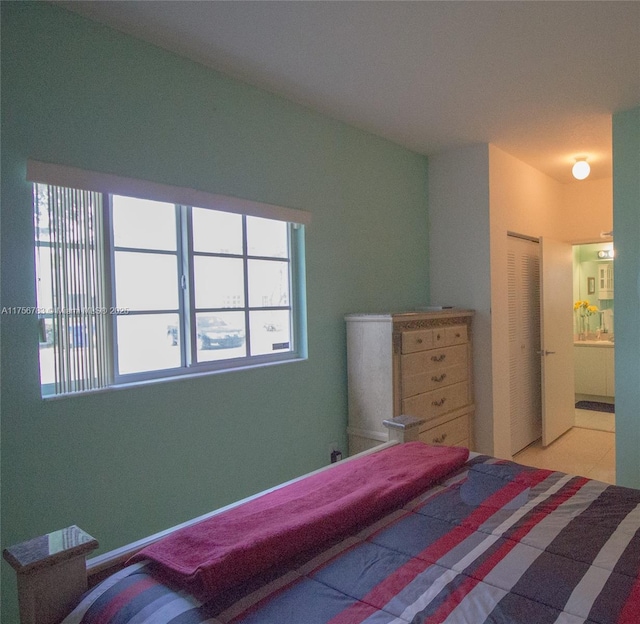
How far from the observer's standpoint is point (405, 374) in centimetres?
299

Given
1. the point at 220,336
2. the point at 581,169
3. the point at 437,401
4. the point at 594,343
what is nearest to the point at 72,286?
the point at 220,336

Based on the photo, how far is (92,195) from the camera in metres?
2.03

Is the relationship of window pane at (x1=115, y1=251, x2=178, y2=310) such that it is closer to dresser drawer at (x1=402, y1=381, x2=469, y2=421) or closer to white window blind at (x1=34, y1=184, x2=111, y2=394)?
white window blind at (x1=34, y1=184, x2=111, y2=394)

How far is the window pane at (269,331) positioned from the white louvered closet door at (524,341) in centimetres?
223

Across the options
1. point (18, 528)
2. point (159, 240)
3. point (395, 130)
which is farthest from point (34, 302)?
point (395, 130)

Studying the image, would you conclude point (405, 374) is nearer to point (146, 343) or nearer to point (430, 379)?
point (430, 379)

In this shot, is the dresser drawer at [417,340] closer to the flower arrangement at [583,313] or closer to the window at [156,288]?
the window at [156,288]

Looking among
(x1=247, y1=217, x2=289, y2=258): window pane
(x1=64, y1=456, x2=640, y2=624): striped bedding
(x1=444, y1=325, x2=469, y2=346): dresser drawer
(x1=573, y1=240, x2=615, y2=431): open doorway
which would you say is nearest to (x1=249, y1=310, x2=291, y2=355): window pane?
(x1=247, y1=217, x2=289, y2=258): window pane

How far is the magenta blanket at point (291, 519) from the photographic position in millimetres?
1112

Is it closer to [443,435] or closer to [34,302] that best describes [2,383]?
[34,302]

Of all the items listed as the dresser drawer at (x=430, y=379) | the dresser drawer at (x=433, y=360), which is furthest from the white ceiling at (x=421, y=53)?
the dresser drawer at (x=430, y=379)

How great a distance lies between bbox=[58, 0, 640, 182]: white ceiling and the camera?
198 centimetres

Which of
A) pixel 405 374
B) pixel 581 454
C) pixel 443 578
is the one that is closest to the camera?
pixel 443 578

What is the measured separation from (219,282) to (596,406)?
17.6 ft
